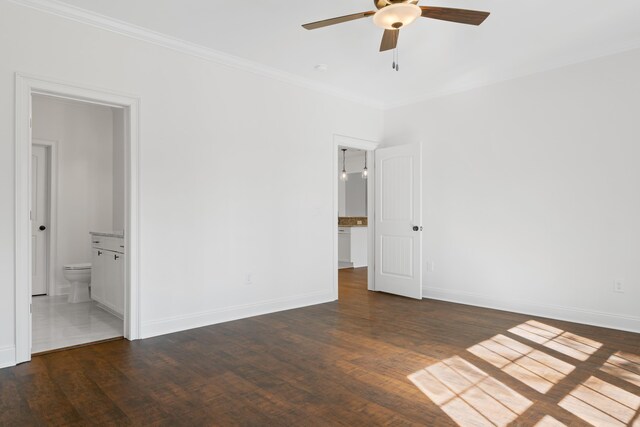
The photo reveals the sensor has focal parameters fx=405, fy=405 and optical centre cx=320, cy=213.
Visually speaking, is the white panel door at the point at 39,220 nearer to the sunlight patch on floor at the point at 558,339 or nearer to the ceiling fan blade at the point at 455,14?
the ceiling fan blade at the point at 455,14

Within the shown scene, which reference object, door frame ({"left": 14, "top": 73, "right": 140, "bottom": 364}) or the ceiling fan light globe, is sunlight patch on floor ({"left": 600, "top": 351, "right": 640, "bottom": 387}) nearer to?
the ceiling fan light globe

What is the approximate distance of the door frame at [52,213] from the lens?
18.7 feet

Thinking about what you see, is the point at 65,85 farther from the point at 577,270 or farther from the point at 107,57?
the point at 577,270

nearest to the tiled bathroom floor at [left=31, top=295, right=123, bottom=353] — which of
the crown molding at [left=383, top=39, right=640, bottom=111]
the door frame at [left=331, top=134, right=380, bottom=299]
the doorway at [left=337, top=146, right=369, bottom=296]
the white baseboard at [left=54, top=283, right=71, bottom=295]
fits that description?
the white baseboard at [left=54, top=283, right=71, bottom=295]

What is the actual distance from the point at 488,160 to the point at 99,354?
4607mm

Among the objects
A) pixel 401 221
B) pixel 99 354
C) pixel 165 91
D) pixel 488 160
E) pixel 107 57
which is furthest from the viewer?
pixel 401 221

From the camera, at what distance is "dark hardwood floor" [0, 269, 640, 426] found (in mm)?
2270

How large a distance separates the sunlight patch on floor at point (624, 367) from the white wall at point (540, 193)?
0.95m

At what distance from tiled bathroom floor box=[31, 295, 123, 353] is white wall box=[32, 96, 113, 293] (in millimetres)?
944

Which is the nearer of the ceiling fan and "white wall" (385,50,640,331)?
the ceiling fan

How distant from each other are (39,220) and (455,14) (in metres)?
5.96

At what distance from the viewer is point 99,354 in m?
3.27

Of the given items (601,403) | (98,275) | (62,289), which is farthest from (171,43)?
(601,403)

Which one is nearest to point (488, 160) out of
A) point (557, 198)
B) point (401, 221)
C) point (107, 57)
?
point (557, 198)
